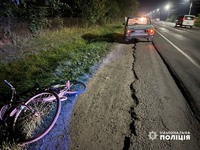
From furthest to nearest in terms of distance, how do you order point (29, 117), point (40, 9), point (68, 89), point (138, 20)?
point (138, 20) < point (40, 9) < point (68, 89) < point (29, 117)

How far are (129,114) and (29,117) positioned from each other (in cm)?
182

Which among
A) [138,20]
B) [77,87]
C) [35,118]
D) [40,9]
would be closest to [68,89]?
[77,87]

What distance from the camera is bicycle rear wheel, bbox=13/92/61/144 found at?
2.58 metres

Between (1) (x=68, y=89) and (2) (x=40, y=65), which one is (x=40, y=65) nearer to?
(2) (x=40, y=65)

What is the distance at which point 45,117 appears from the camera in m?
3.06

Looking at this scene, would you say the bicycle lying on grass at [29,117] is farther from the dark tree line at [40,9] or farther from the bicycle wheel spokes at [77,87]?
the dark tree line at [40,9]

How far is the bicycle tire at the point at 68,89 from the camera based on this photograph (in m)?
3.53

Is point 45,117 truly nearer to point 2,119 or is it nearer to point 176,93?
point 2,119

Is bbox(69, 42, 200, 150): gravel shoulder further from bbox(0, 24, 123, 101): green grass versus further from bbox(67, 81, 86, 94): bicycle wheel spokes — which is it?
bbox(0, 24, 123, 101): green grass

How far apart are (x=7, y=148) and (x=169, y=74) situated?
4.57m

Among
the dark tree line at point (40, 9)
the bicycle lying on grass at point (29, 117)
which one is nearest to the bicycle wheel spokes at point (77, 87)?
the bicycle lying on grass at point (29, 117)

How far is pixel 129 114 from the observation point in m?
3.15

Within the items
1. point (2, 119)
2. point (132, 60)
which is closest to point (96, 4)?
point (132, 60)

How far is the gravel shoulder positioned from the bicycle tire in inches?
7.8
